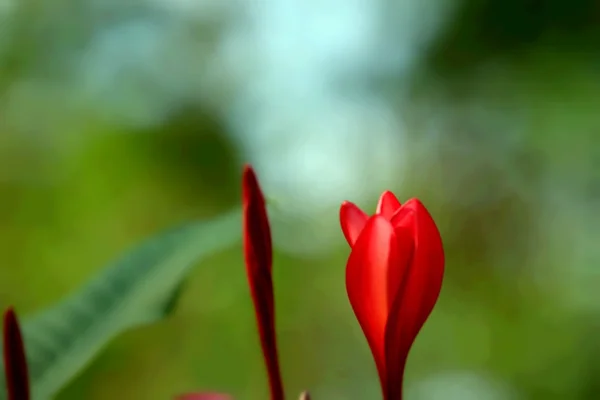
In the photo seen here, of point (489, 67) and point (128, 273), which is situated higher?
point (489, 67)

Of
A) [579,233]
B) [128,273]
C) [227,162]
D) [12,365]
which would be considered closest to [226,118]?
[227,162]

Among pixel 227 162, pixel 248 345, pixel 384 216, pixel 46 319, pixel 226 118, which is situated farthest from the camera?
pixel 226 118

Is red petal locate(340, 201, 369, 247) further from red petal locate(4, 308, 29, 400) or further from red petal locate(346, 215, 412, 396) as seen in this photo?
red petal locate(4, 308, 29, 400)

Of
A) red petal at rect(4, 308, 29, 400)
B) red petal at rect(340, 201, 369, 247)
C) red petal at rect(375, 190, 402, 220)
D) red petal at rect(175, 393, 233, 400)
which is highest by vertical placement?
red petal at rect(375, 190, 402, 220)

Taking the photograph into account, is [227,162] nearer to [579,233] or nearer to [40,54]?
[40,54]

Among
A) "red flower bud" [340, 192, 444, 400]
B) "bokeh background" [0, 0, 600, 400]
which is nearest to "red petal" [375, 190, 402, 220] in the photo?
"red flower bud" [340, 192, 444, 400]

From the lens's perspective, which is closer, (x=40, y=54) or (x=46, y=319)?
(x=46, y=319)

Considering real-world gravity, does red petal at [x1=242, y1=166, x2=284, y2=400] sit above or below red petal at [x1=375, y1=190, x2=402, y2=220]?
below
